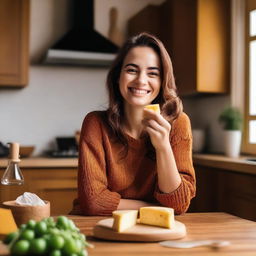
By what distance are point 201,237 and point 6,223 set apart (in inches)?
21.2

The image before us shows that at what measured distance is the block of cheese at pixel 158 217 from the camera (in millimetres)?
1315

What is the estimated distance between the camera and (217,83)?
147 inches

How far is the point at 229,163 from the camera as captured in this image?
3.08m

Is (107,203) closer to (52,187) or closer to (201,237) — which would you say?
(201,237)

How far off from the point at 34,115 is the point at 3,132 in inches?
12.1

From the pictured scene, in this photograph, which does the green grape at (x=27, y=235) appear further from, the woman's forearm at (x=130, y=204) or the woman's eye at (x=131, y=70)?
the woman's eye at (x=131, y=70)

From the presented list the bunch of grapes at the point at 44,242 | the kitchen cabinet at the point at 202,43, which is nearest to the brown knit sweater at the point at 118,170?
the bunch of grapes at the point at 44,242

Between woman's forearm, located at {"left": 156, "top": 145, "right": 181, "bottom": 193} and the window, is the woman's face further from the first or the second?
the window

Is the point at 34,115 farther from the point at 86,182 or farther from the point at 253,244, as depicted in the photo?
the point at 253,244

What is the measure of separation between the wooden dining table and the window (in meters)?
2.07

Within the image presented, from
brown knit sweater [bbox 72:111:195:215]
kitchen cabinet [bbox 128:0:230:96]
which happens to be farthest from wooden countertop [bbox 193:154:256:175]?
brown knit sweater [bbox 72:111:195:215]

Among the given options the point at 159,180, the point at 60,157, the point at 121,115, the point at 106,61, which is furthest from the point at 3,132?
the point at 159,180

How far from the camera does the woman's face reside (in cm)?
200

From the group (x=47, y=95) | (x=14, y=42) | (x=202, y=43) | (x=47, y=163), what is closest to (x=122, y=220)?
(x=47, y=163)
